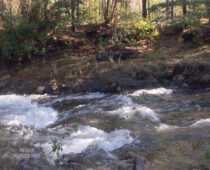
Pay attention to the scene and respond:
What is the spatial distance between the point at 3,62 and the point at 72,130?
288 inches

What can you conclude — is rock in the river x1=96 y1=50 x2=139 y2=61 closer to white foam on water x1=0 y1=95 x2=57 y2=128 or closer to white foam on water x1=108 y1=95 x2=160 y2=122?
white foam on water x1=0 y1=95 x2=57 y2=128

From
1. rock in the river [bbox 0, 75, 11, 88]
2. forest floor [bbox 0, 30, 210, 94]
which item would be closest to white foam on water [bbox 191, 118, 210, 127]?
forest floor [bbox 0, 30, 210, 94]

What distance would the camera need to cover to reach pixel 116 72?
10.8 m

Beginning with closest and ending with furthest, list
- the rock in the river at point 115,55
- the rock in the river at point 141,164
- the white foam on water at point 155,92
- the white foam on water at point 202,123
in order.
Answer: the rock in the river at point 141,164, the white foam on water at point 202,123, the white foam on water at point 155,92, the rock in the river at point 115,55

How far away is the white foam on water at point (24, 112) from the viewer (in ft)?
25.4

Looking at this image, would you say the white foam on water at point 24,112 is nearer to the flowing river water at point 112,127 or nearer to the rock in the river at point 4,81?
the flowing river water at point 112,127

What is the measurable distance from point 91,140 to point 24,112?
10.8 ft

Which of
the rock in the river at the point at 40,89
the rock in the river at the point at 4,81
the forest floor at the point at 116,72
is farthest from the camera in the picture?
the rock in the river at the point at 4,81

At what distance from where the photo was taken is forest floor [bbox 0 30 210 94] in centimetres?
1042

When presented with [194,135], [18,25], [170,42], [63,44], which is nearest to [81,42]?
[63,44]

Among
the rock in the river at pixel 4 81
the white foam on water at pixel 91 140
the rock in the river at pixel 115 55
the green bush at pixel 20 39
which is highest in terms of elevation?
the green bush at pixel 20 39

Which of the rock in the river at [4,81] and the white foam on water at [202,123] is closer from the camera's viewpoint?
the white foam on water at [202,123]

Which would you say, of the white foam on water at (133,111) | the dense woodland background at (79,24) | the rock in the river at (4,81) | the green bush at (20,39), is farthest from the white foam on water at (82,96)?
the green bush at (20,39)

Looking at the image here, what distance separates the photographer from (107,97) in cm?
976
